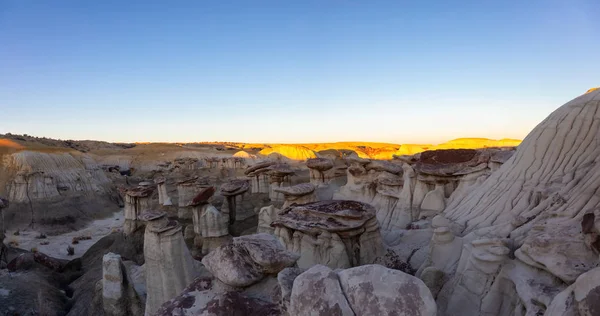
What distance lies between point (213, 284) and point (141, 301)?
20.4ft

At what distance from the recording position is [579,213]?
4.23 m

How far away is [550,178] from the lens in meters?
5.43

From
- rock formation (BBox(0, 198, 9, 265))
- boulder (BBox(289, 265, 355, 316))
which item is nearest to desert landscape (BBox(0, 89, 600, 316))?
boulder (BBox(289, 265, 355, 316))

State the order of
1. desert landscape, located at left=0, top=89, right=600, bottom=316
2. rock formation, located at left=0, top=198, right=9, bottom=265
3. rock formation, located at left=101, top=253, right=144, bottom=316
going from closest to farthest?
desert landscape, located at left=0, top=89, right=600, bottom=316 < rock formation, located at left=101, top=253, right=144, bottom=316 < rock formation, located at left=0, top=198, right=9, bottom=265

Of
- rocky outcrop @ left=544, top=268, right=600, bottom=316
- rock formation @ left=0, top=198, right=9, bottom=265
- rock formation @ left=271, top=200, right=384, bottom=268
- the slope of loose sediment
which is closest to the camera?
rocky outcrop @ left=544, top=268, right=600, bottom=316

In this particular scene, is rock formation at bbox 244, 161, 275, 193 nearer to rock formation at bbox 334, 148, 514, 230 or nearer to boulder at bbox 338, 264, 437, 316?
rock formation at bbox 334, 148, 514, 230

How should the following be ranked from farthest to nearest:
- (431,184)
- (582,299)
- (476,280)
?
(431,184) < (476,280) < (582,299)

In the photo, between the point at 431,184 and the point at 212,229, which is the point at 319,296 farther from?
the point at 212,229

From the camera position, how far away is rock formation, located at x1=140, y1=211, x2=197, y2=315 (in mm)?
7242

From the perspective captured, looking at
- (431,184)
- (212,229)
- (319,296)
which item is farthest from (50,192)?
(319,296)

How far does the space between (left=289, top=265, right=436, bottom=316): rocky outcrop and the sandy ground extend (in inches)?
699

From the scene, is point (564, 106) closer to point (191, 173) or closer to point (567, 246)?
point (567, 246)

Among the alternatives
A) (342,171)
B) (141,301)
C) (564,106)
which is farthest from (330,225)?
(342,171)

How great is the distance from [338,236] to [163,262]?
3850 millimetres
